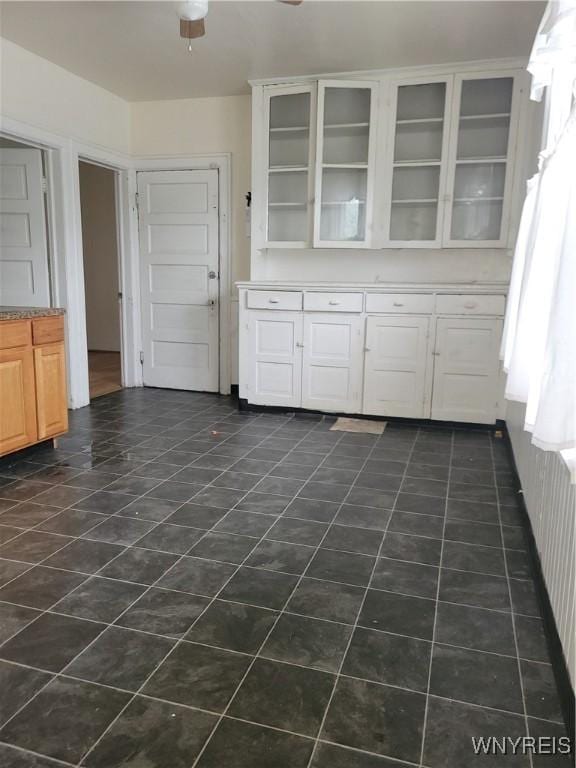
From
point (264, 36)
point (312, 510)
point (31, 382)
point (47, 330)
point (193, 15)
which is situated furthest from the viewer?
point (264, 36)

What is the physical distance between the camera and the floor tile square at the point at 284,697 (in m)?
1.43

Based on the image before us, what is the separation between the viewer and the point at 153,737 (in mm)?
1373

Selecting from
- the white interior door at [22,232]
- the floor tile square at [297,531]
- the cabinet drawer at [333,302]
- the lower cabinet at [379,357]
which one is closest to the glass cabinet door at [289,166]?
the cabinet drawer at [333,302]

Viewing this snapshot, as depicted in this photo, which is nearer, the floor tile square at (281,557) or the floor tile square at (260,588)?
the floor tile square at (260,588)

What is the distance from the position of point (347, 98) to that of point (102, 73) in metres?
1.91

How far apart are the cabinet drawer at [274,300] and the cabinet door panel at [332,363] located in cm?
15

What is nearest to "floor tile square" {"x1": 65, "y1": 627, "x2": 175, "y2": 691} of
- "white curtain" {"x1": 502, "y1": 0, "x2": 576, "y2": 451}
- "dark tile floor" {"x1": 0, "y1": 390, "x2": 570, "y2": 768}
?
"dark tile floor" {"x1": 0, "y1": 390, "x2": 570, "y2": 768}

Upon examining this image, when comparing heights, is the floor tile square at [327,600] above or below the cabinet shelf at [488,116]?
below

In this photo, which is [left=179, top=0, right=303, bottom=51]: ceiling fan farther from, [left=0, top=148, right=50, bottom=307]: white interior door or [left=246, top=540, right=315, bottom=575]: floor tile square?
[left=246, top=540, right=315, bottom=575]: floor tile square

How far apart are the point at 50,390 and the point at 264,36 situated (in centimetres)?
262

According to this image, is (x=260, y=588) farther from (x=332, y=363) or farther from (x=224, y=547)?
(x=332, y=363)

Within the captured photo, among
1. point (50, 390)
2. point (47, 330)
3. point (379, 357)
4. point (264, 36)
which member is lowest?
point (50, 390)

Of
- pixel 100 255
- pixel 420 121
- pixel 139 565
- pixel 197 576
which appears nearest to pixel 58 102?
pixel 420 121

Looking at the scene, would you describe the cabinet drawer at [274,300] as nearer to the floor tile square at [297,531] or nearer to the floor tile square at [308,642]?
the floor tile square at [297,531]
